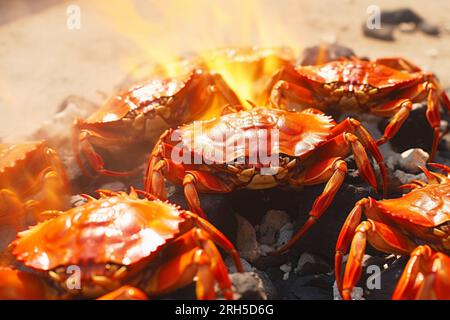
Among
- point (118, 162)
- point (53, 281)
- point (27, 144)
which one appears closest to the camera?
point (53, 281)

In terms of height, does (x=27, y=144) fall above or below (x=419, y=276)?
above

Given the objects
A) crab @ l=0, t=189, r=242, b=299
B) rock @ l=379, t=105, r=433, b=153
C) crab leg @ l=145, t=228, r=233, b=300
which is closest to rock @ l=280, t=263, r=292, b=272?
crab @ l=0, t=189, r=242, b=299

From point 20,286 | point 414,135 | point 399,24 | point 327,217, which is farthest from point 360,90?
point 399,24

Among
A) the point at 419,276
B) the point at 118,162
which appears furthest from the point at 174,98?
the point at 419,276

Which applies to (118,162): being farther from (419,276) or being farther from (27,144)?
(419,276)

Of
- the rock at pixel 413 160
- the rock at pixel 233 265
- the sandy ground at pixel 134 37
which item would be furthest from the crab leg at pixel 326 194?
the sandy ground at pixel 134 37

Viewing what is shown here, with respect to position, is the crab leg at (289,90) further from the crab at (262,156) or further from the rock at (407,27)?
the rock at (407,27)

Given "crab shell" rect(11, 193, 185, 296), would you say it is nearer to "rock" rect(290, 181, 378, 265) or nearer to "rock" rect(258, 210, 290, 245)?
"rock" rect(258, 210, 290, 245)
